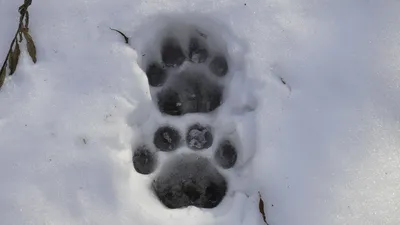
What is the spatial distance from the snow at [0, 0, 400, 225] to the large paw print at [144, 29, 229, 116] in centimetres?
5

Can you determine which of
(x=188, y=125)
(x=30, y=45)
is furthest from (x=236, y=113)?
(x=30, y=45)

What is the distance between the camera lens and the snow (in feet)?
4.68

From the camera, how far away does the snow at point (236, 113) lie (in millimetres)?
1428

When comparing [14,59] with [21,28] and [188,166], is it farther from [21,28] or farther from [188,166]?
[188,166]

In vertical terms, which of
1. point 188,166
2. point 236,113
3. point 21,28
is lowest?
point 188,166

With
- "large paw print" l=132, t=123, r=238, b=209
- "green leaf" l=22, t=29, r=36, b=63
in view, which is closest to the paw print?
"large paw print" l=132, t=123, r=238, b=209

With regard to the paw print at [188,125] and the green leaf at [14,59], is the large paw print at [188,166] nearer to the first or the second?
the paw print at [188,125]

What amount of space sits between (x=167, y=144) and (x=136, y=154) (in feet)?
0.34

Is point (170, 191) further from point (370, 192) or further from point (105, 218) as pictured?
point (370, 192)

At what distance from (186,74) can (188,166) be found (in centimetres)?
30

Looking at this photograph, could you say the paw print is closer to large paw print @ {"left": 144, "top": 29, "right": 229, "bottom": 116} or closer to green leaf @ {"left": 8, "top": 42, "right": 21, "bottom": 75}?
large paw print @ {"left": 144, "top": 29, "right": 229, "bottom": 116}

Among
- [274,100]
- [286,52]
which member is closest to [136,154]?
[274,100]

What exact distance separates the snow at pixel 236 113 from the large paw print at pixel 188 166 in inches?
1.3

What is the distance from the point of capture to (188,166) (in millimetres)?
1545
